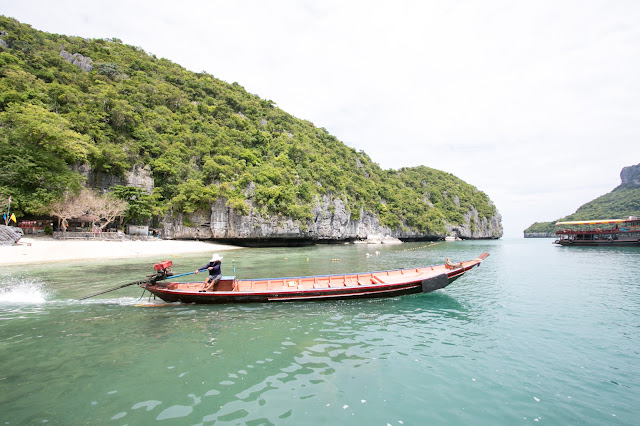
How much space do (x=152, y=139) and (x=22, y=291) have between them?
37109 millimetres

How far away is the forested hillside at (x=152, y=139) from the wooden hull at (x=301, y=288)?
27387 millimetres

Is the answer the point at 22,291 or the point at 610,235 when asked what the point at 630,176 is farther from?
the point at 22,291

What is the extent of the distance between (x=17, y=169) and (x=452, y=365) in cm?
3891

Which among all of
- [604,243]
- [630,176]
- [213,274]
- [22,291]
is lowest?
[604,243]

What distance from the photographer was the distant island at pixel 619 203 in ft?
276

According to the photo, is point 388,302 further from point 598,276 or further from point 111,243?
point 111,243

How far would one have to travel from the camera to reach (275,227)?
4256 centimetres

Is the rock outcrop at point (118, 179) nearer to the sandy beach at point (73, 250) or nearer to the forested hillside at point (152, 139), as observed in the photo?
the forested hillside at point (152, 139)

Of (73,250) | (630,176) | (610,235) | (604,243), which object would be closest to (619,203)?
(630,176)

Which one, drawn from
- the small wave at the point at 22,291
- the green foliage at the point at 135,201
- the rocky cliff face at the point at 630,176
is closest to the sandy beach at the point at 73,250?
the green foliage at the point at 135,201

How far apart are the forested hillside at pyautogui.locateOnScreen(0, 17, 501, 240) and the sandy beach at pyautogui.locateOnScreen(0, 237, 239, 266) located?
6.27m

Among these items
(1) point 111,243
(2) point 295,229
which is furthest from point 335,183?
(1) point 111,243

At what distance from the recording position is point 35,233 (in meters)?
28.5

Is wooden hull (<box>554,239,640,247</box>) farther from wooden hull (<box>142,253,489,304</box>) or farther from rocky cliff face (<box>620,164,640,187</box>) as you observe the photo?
rocky cliff face (<box>620,164,640,187</box>)
